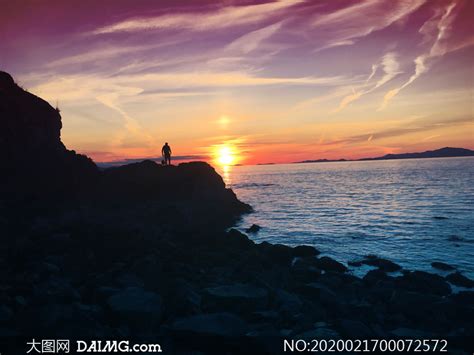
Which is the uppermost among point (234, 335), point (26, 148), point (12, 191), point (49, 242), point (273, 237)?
point (26, 148)

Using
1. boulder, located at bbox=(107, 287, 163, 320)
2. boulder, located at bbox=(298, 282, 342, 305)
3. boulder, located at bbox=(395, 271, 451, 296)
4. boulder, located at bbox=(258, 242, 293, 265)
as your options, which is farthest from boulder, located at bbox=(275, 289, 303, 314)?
boulder, located at bbox=(258, 242, 293, 265)

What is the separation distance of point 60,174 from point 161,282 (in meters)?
21.0

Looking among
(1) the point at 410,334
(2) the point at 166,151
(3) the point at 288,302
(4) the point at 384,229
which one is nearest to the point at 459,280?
(1) the point at 410,334

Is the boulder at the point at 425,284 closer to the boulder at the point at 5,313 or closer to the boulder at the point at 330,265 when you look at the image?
the boulder at the point at 330,265

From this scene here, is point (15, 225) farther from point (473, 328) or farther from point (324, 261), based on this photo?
point (473, 328)

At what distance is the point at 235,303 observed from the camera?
11.6m

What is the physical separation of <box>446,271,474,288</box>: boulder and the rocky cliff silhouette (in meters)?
22.2

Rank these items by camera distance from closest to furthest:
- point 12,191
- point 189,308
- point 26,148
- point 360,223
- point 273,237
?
point 189,308 < point 12,191 < point 26,148 < point 273,237 < point 360,223

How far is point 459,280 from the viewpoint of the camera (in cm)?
1708

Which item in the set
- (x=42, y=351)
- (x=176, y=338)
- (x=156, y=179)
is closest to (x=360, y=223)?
(x=156, y=179)

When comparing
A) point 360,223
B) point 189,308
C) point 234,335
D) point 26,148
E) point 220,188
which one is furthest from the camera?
point 220,188

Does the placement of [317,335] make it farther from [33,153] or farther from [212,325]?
[33,153]

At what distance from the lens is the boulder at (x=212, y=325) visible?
9.25 m

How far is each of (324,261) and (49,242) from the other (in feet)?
54.4
